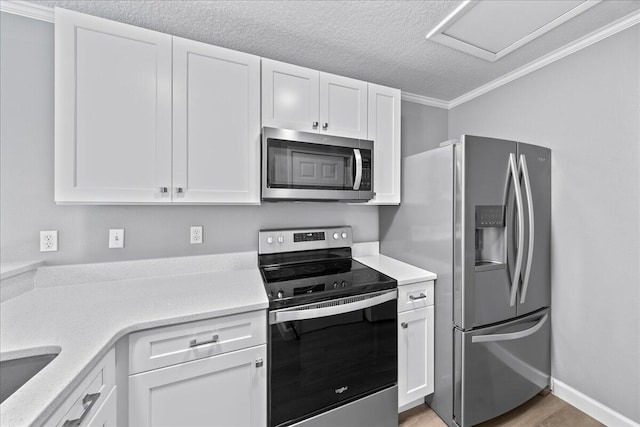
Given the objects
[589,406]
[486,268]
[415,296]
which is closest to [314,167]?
[415,296]

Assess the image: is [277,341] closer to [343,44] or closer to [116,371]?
[116,371]

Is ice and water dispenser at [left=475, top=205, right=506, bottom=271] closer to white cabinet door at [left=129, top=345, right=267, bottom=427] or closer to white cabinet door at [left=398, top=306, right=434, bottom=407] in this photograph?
white cabinet door at [left=398, top=306, right=434, bottom=407]

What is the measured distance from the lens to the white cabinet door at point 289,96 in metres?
1.67

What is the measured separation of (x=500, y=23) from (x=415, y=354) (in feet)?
6.77

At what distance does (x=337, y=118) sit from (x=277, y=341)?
1.44m

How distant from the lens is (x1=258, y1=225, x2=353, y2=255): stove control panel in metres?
1.98

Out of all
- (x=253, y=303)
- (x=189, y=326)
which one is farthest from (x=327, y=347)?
(x=189, y=326)

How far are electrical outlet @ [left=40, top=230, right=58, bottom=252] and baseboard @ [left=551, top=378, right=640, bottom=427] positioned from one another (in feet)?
11.1

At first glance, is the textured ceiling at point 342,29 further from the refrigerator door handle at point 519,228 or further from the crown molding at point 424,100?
the refrigerator door handle at point 519,228

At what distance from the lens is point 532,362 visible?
183cm

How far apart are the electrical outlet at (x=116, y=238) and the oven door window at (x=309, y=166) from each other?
0.97 meters

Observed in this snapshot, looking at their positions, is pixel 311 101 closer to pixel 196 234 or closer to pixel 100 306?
pixel 196 234

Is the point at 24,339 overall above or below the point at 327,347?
above

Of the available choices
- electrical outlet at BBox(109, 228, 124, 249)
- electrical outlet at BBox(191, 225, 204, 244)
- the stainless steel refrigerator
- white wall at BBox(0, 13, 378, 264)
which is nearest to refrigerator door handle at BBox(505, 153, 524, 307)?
the stainless steel refrigerator
